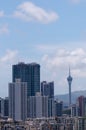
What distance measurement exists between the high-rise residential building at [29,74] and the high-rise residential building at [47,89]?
1.21 meters

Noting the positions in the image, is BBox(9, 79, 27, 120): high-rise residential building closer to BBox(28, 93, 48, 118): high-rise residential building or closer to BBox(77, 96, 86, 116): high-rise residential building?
BBox(28, 93, 48, 118): high-rise residential building

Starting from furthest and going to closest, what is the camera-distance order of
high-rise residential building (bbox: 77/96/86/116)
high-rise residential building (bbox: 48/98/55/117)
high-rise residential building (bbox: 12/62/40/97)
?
high-rise residential building (bbox: 12/62/40/97) → high-rise residential building (bbox: 77/96/86/116) → high-rise residential building (bbox: 48/98/55/117)

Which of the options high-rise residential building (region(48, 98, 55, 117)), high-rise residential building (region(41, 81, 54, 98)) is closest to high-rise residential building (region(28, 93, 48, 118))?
high-rise residential building (region(48, 98, 55, 117))

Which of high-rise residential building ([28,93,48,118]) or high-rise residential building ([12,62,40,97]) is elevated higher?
high-rise residential building ([12,62,40,97])

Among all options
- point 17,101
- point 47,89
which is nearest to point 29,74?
point 47,89

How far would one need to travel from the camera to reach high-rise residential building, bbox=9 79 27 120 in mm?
89562

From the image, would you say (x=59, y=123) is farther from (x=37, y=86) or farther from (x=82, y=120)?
(x=37, y=86)

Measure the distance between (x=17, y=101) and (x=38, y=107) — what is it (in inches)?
199

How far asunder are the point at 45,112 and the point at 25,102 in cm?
510

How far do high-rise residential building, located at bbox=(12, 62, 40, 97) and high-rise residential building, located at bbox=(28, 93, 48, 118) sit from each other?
812 centimetres

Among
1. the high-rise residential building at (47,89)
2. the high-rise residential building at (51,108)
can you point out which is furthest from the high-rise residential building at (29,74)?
the high-rise residential building at (51,108)

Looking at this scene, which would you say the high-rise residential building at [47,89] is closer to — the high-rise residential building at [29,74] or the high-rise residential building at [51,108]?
Answer: the high-rise residential building at [29,74]

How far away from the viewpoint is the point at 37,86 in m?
105

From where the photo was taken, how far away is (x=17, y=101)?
90125mm
